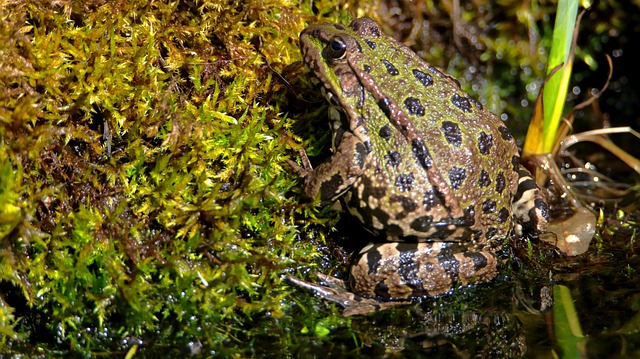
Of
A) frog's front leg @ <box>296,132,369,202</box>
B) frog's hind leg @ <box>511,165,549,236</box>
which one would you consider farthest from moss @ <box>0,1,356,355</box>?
frog's hind leg @ <box>511,165,549,236</box>

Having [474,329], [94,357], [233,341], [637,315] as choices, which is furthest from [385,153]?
[94,357]

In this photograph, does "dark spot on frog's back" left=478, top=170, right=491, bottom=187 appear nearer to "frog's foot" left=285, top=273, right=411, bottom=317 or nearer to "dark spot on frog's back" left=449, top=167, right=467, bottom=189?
"dark spot on frog's back" left=449, top=167, right=467, bottom=189

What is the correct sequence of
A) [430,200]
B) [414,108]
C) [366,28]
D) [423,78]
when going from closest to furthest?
[430,200] < [414,108] < [423,78] < [366,28]

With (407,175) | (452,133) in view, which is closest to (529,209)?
(452,133)

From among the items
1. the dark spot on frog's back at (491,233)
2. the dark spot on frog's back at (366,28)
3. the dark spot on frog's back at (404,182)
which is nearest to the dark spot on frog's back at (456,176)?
the dark spot on frog's back at (404,182)

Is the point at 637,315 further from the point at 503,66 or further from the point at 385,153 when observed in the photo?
the point at 503,66

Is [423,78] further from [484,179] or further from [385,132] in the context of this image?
[484,179]
